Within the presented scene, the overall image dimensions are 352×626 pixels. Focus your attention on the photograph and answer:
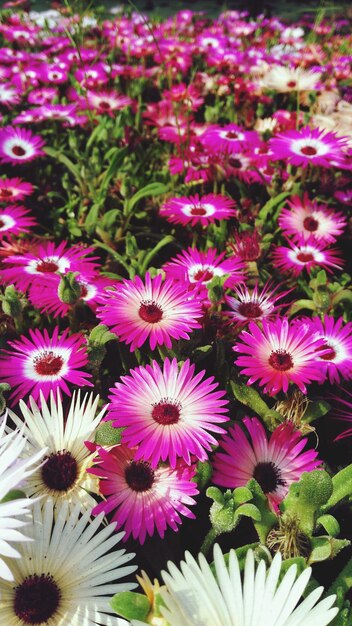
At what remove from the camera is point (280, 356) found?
83 cm

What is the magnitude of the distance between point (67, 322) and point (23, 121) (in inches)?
40.0

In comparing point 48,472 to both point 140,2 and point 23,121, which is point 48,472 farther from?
point 140,2

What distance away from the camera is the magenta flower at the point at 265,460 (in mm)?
739

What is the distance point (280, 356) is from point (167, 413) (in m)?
0.21

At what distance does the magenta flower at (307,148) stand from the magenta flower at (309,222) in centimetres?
10

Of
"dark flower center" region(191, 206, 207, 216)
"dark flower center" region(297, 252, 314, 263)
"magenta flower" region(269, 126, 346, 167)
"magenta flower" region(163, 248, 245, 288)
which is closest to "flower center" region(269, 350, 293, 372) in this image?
"magenta flower" region(163, 248, 245, 288)

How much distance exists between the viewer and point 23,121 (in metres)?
1.84

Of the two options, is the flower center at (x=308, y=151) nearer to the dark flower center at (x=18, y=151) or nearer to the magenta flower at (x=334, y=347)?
the magenta flower at (x=334, y=347)

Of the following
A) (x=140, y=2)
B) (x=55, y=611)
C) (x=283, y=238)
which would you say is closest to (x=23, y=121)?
(x=283, y=238)

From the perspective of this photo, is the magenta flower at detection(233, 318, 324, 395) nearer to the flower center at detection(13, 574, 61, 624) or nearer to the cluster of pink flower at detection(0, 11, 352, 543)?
the cluster of pink flower at detection(0, 11, 352, 543)

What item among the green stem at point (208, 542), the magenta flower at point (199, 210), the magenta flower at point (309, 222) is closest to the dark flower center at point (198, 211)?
the magenta flower at point (199, 210)

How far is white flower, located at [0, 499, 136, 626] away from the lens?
56 centimetres

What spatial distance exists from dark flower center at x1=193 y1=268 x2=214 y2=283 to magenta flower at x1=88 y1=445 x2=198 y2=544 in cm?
45

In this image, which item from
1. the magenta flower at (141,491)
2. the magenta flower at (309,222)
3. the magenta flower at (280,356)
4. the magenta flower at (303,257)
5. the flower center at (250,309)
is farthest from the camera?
the magenta flower at (309,222)
